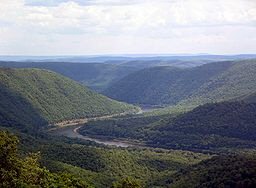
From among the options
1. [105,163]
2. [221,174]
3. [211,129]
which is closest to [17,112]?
[211,129]

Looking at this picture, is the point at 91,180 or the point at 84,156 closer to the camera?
the point at 91,180

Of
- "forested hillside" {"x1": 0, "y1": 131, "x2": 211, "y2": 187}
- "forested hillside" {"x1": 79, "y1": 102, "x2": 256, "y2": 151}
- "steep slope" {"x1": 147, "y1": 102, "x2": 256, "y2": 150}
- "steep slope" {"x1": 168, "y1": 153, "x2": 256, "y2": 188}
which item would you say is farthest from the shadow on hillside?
"steep slope" {"x1": 168, "y1": 153, "x2": 256, "y2": 188}

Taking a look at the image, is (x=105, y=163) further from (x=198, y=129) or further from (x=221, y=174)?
(x=198, y=129)

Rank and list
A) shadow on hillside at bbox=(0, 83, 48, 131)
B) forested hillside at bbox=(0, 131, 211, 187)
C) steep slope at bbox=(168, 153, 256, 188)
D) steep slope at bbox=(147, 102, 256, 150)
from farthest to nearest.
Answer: shadow on hillside at bbox=(0, 83, 48, 131) < steep slope at bbox=(147, 102, 256, 150) < forested hillside at bbox=(0, 131, 211, 187) < steep slope at bbox=(168, 153, 256, 188)

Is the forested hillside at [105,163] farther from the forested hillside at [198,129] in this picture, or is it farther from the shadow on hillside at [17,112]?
the shadow on hillside at [17,112]

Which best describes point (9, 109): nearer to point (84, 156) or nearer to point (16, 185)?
point (84, 156)

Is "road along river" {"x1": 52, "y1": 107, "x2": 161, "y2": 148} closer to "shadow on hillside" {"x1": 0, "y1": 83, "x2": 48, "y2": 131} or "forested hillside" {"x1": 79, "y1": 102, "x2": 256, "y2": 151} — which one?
"forested hillside" {"x1": 79, "y1": 102, "x2": 256, "y2": 151}

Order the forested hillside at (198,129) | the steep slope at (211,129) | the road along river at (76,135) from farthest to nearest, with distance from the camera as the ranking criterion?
the road along river at (76,135) → the forested hillside at (198,129) → the steep slope at (211,129)

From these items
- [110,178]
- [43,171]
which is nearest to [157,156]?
[110,178]

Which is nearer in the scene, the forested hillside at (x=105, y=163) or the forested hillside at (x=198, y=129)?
the forested hillside at (x=105, y=163)

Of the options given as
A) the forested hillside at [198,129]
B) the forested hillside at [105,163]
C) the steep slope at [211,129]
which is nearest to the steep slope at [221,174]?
the forested hillside at [105,163]

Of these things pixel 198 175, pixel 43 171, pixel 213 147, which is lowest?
pixel 213 147
